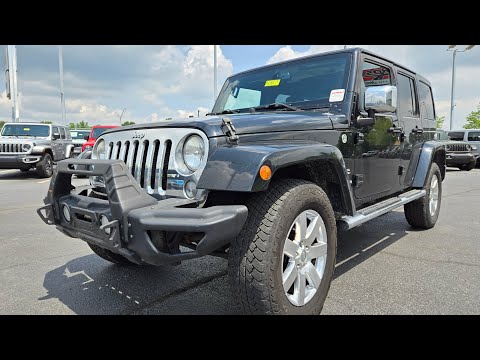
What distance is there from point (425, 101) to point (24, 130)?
1289 cm

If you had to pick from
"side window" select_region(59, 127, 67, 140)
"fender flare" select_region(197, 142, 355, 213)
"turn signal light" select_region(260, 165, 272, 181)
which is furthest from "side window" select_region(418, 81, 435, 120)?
"side window" select_region(59, 127, 67, 140)

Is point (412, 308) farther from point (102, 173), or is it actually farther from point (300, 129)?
point (102, 173)

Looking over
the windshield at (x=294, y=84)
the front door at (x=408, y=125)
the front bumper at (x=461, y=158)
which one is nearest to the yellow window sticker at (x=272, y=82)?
the windshield at (x=294, y=84)

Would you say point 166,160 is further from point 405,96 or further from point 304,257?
point 405,96

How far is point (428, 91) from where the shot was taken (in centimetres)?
532

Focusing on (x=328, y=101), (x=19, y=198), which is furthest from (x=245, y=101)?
(x=19, y=198)

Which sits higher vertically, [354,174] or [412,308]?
[354,174]

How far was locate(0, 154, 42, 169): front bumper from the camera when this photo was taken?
11828 millimetres

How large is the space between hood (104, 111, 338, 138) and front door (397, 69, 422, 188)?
174cm

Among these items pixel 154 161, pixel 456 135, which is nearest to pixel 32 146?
pixel 154 161

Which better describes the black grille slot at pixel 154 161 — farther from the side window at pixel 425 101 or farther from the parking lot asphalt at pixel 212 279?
the side window at pixel 425 101

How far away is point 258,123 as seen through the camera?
2471 mm

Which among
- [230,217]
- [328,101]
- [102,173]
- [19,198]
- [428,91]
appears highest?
[428,91]
